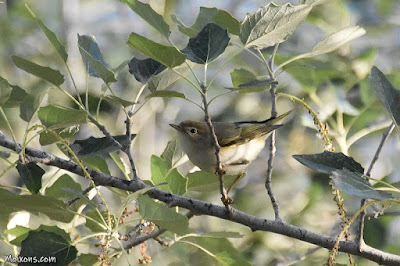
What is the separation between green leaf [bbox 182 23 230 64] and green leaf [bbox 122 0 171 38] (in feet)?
0.31

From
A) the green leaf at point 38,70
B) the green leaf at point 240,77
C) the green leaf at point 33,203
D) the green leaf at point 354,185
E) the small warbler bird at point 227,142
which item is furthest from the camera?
the small warbler bird at point 227,142

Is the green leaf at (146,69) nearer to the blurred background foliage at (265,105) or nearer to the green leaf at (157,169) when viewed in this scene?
the green leaf at (157,169)

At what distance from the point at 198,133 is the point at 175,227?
1.18 meters

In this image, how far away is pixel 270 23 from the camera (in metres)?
1.43

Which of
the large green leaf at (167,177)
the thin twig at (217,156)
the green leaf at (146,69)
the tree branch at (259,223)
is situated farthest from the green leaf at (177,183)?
the green leaf at (146,69)

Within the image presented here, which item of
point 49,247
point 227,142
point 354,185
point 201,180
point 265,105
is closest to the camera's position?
point 354,185

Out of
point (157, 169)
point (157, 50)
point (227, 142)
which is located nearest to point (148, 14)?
point (157, 50)

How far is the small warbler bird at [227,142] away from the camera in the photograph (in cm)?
222

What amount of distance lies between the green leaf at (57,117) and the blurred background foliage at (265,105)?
0.82 meters

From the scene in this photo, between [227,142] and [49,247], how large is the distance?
113cm

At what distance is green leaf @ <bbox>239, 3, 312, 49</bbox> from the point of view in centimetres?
141

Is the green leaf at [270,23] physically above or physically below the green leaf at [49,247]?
above

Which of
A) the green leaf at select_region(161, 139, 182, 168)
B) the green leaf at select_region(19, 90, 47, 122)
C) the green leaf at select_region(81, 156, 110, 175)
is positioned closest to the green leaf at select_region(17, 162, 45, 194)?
the green leaf at select_region(19, 90, 47, 122)

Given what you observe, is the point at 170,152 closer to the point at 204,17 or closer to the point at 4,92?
the point at 204,17
